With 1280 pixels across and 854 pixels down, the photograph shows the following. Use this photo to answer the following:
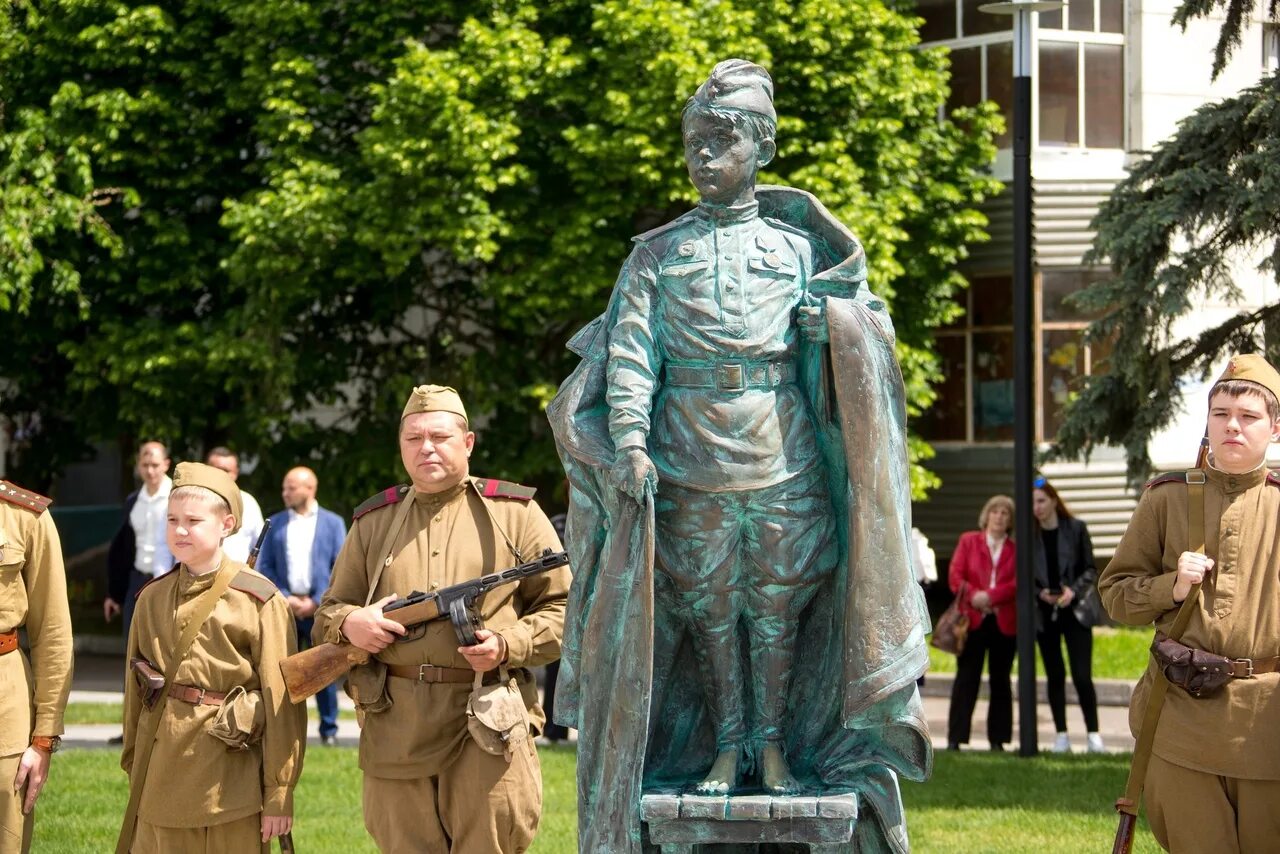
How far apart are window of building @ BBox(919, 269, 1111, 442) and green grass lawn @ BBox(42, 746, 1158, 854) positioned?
12.5 m

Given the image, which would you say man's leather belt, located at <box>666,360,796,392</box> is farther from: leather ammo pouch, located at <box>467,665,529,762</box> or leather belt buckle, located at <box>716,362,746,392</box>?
leather ammo pouch, located at <box>467,665,529,762</box>

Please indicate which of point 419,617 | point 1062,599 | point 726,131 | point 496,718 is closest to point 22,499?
point 419,617

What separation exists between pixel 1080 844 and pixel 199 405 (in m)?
14.5

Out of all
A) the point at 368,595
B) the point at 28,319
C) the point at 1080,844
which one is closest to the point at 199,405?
the point at 28,319

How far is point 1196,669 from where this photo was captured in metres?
6.40

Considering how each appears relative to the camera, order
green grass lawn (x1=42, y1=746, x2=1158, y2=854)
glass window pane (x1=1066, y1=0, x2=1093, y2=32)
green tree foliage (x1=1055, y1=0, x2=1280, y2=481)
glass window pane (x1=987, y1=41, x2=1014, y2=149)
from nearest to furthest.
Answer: green grass lawn (x1=42, y1=746, x2=1158, y2=854)
green tree foliage (x1=1055, y1=0, x2=1280, y2=481)
glass window pane (x1=987, y1=41, x2=1014, y2=149)
glass window pane (x1=1066, y1=0, x2=1093, y2=32)

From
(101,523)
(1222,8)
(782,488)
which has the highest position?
(1222,8)

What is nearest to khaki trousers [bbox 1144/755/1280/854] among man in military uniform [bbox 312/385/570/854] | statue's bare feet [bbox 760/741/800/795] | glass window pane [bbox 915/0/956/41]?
statue's bare feet [bbox 760/741/800/795]

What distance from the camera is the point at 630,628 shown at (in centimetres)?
563

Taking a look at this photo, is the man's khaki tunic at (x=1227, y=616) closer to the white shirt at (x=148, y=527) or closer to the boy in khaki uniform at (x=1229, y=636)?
the boy in khaki uniform at (x=1229, y=636)

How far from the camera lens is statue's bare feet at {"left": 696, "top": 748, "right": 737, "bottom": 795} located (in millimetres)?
5707

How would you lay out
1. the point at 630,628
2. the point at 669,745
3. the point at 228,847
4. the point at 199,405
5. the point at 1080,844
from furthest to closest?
the point at 199,405 < the point at 1080,844 < the point at 228,847 < the point at 669,745 < the point at 630,628

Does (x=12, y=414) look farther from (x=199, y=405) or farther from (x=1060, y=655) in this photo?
(x=1060, y=655)

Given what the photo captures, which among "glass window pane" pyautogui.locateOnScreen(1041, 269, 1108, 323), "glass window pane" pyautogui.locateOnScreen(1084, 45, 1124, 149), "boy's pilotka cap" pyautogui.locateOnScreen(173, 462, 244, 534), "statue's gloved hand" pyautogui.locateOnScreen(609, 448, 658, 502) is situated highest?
"glass window pane" pyautogui.locateOnScreen(1084, 45, 1124, 149)
